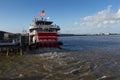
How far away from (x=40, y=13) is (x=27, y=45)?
13.6 metres

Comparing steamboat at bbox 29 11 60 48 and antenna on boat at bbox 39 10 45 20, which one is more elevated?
antenna on boat at bbox 39 10 45 20

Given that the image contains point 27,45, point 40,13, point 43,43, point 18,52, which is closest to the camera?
point 18,52

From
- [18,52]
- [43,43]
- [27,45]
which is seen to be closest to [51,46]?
[43,43]

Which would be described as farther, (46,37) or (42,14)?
(42,14)

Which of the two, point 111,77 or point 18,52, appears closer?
point 111,77

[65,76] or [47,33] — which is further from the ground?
[47,33]

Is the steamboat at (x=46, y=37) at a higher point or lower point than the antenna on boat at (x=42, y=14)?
lower

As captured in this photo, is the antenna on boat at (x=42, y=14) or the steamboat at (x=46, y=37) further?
the antenna on boat at (x=42, y=14)

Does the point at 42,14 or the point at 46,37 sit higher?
the point at 42,14

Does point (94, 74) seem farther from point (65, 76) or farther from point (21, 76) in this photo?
point (21, 76)

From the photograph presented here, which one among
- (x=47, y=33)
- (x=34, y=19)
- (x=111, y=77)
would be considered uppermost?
(x=34, y=19)

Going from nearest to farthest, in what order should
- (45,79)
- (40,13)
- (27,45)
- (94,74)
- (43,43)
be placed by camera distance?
1. (45,79)
2. (94,74)
3. (27,45)
4. (43,43)
5. (40,13)

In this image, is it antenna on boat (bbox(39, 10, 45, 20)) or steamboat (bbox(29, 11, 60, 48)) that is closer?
steamboat (bbox(29, 11, 60, 48))

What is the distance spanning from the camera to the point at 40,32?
46.7 meters
